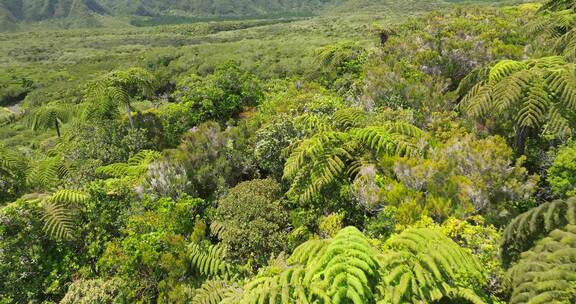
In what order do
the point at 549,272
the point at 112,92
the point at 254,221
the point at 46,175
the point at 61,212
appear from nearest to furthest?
the point at 549,272 < the point at 254,221 < the point at 61,212 < the point at 46,175 < the point at 112,92

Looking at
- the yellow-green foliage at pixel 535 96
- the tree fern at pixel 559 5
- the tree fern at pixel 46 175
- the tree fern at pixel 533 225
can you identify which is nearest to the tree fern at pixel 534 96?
the yellow-green foliage at pixel 535 96

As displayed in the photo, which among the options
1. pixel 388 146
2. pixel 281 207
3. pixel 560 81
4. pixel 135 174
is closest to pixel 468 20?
pixel 560 81

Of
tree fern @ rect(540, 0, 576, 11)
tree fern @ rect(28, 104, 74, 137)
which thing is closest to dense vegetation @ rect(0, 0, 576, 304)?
tree fern @ rect(540, 0, 576, 11)

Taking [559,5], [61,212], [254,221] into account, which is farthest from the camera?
[559,5]

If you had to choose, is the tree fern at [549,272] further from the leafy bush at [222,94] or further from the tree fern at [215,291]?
the leafy bush at [222,94]

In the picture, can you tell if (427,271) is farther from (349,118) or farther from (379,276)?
(349,118)

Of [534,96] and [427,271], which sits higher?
[534,96]

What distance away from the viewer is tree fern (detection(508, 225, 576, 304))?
3.39 meters

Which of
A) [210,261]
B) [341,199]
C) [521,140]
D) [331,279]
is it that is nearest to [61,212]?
[210,261]

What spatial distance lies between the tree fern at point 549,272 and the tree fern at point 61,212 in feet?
21.5

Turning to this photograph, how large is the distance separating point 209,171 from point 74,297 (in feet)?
10.7

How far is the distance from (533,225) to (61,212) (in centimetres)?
705

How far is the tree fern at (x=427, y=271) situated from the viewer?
3.66m

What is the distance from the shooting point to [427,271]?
12.5 ft
